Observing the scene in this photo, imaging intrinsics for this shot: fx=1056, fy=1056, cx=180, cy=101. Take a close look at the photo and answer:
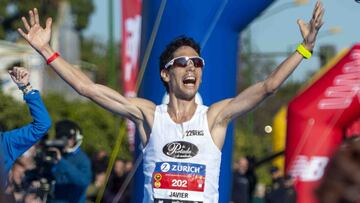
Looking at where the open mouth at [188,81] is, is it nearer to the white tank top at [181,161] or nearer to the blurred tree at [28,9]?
the white tank top at [181,161]

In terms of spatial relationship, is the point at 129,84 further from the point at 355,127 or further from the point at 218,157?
the point at 218,157

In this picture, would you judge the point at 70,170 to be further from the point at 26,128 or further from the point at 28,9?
the point at 28,9

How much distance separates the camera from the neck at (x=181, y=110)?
5.77 metres

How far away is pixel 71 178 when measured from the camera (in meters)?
8.71

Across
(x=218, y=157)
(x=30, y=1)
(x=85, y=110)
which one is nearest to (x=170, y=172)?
(x=218, y=157)

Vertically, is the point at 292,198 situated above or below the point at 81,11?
below

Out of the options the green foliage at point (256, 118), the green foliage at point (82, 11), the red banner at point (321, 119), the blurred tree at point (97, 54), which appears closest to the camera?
the red banner at point (321, 119)

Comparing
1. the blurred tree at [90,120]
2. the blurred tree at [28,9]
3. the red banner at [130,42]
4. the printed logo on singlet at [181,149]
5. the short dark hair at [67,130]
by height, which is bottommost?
the printed logo on singlet at [181,149]

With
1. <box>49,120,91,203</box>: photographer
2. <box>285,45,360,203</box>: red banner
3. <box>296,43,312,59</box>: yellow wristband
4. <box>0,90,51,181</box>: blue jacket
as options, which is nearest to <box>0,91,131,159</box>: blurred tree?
<box>285,45,360,203</box>: red banner

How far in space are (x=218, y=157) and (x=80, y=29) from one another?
51361 mm

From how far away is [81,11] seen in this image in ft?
183

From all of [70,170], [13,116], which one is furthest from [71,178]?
[13,116]

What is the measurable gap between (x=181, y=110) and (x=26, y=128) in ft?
6.01

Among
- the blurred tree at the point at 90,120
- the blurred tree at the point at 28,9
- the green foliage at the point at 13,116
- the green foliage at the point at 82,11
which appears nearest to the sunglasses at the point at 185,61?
the green foliage at the point at 13,116
